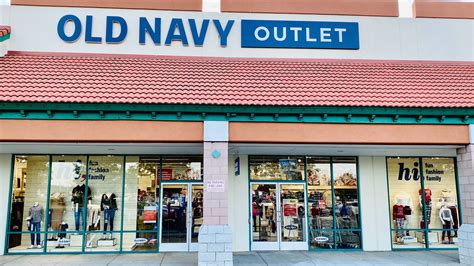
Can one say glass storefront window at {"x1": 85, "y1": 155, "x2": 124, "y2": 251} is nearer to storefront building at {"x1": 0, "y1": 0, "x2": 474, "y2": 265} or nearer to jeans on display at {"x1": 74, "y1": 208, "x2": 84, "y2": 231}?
storefront building at {"x1": 0, "y1": 0, "x2": 474, "y2": 265}

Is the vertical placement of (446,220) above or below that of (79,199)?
below

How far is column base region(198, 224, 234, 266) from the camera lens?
10141mm

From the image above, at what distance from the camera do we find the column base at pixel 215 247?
10141 millimetres

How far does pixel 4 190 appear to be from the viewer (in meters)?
12.9

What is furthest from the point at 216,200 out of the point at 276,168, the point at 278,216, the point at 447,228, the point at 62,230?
the point at 447,228

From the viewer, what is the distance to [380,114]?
11.2 meters

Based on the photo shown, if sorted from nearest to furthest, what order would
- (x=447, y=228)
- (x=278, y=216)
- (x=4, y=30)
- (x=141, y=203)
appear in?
(x=4, y=30)
(x=141, y=203)
(x=278, y=216)
(x=447, y=228)

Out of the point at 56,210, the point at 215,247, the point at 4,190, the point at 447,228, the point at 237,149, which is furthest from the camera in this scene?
the point at 447,228

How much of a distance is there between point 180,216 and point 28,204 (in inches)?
204

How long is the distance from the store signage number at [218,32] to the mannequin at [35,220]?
19.4 ft

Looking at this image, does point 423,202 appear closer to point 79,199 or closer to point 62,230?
point 79,199

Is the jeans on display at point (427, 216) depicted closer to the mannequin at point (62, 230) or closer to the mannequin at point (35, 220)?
the mannequin at point (62, 230)

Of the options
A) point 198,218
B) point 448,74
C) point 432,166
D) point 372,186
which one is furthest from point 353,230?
point 448,74

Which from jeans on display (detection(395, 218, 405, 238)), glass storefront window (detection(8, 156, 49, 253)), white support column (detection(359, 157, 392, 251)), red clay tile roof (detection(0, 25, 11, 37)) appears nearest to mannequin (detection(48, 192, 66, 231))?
glass storefront window (detection(8, 156, 49, 253))
